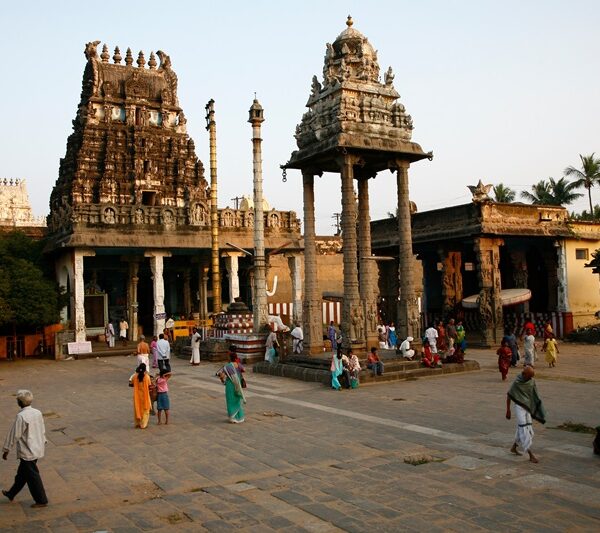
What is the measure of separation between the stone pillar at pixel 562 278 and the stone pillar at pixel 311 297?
1457 centimetres

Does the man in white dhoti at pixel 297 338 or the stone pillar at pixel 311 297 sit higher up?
the stone pillar at pixel 311 297

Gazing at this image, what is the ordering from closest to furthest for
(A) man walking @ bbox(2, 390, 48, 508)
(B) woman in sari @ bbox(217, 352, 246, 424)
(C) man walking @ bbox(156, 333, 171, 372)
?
(A) man walking @ bbox(2, 390, 48, 508) → (B) woman in sari @ bbox(217, 352, 246, 424) → (C) man walking @ bbox(156, 333, 171, 372)

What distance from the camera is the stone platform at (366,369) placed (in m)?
16.6

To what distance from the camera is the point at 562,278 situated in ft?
92.1

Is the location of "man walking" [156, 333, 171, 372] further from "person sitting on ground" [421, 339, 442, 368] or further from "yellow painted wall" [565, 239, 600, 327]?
"yellow painted wall" [565, 239, 600, 327]

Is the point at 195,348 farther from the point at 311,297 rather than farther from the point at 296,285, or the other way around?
the point at 296,285

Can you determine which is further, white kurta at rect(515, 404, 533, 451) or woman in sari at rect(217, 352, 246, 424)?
woman in sari at rect(217, 352, 246, 424)

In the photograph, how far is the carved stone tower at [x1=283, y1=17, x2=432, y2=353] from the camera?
58.1ft

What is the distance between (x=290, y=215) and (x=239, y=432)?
2418cm

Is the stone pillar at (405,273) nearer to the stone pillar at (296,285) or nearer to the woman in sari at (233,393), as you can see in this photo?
the woman in sari at (233,393)

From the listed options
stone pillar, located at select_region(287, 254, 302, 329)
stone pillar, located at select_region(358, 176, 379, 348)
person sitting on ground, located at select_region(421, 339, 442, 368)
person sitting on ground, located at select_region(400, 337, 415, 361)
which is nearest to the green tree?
stone pillar, located at select_region(287, 254, 302, 329)

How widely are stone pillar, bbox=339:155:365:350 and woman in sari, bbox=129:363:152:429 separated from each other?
23.5ft

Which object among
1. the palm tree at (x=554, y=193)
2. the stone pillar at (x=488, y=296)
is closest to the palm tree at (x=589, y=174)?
the palm tree at (x=554, y=193)

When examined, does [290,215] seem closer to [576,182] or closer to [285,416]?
[285,416]
